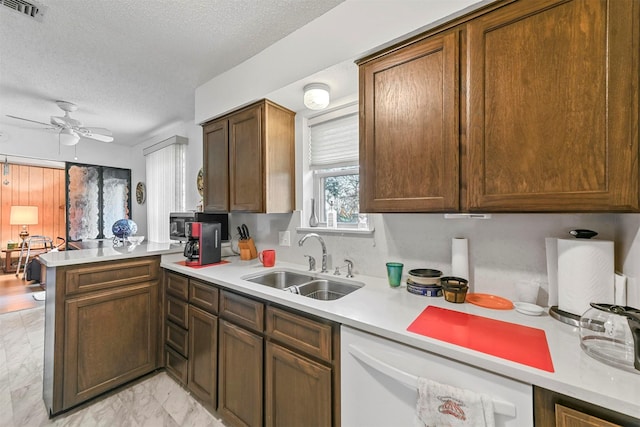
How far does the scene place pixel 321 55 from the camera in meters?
1.58

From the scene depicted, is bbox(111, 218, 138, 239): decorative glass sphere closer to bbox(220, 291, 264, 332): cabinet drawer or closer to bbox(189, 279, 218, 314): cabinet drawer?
bbox(189, 279, 218, 314): cabinet drawer

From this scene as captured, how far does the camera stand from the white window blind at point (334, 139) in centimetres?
192

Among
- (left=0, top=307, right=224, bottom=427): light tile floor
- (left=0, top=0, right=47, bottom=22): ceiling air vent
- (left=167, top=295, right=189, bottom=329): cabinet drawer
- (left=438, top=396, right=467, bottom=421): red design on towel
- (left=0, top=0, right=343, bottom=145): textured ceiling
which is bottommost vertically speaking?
(left=0, top=307, right=224, bottom=427): light tile floor

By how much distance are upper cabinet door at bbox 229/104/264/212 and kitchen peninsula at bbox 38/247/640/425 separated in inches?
20.5

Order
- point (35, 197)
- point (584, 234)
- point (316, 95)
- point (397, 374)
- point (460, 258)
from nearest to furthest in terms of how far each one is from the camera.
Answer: point (397, 374), point (584, 234), point (460, 258), point (316, 95), point (35, 197)

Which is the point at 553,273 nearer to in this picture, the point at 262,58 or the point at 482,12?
the point at 482,12

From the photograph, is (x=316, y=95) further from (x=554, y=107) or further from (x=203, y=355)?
(x=203, y=355)

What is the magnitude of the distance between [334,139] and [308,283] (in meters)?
1.08

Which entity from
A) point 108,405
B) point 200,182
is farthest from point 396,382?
point 200,182

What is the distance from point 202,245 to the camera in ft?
6.70

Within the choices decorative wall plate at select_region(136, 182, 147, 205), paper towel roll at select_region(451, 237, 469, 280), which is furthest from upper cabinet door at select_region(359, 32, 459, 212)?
decorative wall plate at select_region(136, 182, 147, 205)

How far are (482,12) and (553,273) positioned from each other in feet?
3.74

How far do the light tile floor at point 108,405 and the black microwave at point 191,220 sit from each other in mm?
1261

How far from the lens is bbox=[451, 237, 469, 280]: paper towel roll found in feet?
4.42
